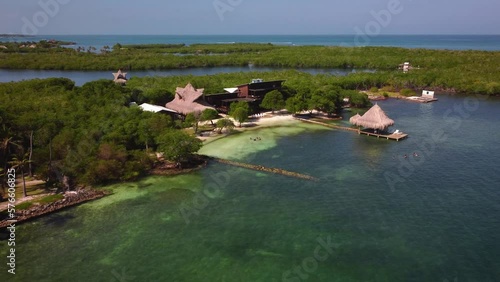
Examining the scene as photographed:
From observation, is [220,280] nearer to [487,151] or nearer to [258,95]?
[487,151]

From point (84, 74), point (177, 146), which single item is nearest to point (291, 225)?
point (177, 146)

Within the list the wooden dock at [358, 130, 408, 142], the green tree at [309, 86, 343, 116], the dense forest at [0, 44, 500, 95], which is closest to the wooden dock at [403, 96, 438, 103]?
the dense forest at [0, 44, 500, 95]

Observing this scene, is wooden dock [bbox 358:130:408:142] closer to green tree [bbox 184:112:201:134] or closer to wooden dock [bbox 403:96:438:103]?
green tree [bbox 184:112:201:134]

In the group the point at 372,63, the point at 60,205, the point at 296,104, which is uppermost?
the point at 372,63

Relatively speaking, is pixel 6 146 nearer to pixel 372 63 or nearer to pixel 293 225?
pixel 293 225
